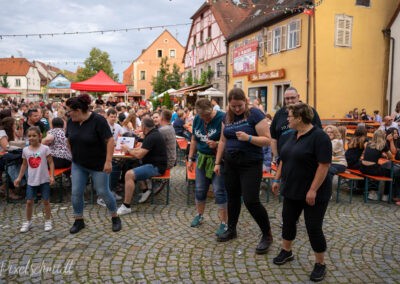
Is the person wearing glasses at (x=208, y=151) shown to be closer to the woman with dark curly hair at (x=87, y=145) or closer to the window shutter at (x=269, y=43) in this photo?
the woman with dark curly hair at (x=87, y=145)

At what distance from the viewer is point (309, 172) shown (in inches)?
126

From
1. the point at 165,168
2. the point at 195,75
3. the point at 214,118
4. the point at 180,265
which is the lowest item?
the point at 180,265

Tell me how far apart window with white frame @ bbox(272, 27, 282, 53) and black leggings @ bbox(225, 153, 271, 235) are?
16200mm

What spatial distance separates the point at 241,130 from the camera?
12.4ft

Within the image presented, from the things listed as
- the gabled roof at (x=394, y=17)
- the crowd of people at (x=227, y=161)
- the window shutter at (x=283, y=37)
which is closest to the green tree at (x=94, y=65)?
the window shutter at (x=283, y=37)

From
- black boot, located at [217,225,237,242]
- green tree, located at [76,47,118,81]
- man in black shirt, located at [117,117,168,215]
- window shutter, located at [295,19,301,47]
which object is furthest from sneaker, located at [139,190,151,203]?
green tree, located at [76,47,118,81]

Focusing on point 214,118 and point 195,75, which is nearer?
point 214,118

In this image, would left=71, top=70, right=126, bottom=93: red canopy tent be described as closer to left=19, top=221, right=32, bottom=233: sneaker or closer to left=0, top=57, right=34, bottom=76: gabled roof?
left=19, top=221, right=32, bottom=233: sneaker

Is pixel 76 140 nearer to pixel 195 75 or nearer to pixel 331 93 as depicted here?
pixel 331 93

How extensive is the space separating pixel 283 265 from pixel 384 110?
16384mm

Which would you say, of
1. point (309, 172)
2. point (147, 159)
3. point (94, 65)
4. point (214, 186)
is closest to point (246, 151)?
point (309, 172)

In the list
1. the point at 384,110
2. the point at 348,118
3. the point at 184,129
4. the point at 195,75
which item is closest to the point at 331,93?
the point at 348,118

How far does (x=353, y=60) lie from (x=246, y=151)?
50.6ft

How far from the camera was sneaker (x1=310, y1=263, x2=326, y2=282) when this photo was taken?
3.32 metres
